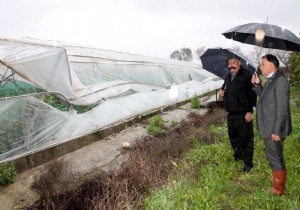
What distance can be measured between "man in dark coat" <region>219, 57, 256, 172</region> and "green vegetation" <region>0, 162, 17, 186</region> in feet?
11.8

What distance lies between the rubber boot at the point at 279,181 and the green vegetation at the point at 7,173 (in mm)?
3933

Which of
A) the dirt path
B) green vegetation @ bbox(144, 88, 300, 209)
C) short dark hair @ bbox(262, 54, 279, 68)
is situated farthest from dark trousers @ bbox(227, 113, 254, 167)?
the dirt path

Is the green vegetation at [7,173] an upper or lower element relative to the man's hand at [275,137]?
lower

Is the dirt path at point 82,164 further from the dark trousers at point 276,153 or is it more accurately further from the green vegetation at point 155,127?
the dark trousers at point 276,153

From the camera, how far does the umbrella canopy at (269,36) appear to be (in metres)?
3.57

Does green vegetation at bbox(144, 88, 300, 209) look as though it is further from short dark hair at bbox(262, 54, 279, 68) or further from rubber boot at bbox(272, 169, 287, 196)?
short dark hair at bbox(262, 54, 279, 68)

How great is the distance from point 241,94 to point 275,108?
886mm

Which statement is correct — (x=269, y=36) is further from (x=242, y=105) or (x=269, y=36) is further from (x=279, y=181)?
(x=279, y=181)

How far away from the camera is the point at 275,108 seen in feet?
11.4

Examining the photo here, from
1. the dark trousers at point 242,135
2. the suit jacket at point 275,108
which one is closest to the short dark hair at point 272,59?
the suit jacket at point 275,108

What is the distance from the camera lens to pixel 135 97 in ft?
32.3

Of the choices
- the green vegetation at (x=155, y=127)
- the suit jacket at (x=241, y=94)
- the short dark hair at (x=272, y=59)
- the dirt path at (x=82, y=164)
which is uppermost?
the short dark hair at (x=272, y=59)

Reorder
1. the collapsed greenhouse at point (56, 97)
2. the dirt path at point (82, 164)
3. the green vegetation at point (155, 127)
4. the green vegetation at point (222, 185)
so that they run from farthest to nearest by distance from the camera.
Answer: the green vegetation at point (155, 127) < the collapsed greenhouse at point (56, 97) < the dirt path at point (82, 164) < the green vegetation at point (222, 185)

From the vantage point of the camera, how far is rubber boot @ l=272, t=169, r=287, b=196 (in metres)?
3.56
